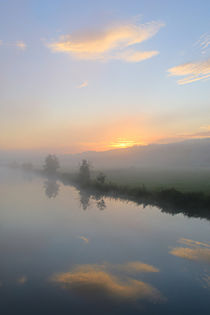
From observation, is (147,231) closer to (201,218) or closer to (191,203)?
(201,218)

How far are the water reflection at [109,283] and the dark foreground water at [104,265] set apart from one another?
49 mm

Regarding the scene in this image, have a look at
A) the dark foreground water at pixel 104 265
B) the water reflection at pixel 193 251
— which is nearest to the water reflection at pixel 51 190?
the dark foreground water at pixel 104 265

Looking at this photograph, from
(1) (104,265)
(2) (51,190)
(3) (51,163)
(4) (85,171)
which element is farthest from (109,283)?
(3) (51,163)

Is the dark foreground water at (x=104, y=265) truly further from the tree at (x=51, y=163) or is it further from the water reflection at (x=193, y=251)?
the tree at (x=51, y=163)

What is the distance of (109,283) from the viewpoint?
40.9 feet

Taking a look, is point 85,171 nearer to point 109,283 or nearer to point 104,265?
point 104,265

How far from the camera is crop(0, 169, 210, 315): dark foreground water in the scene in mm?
10594

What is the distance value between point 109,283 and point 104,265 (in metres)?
2.14

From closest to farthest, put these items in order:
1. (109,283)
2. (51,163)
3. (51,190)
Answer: (109,283)
(51,190)
(51,163)

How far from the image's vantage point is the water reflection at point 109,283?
36.7 ft

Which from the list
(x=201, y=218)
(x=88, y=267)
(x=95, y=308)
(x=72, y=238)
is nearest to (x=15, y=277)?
(x=88, y=267)

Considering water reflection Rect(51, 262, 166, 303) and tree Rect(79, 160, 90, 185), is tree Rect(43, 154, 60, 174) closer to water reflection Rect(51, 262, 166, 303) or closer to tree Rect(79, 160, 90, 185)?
tree Rect(79, 160, 90, 185)

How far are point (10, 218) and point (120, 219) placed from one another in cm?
1290

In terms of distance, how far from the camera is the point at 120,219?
88.0ft
